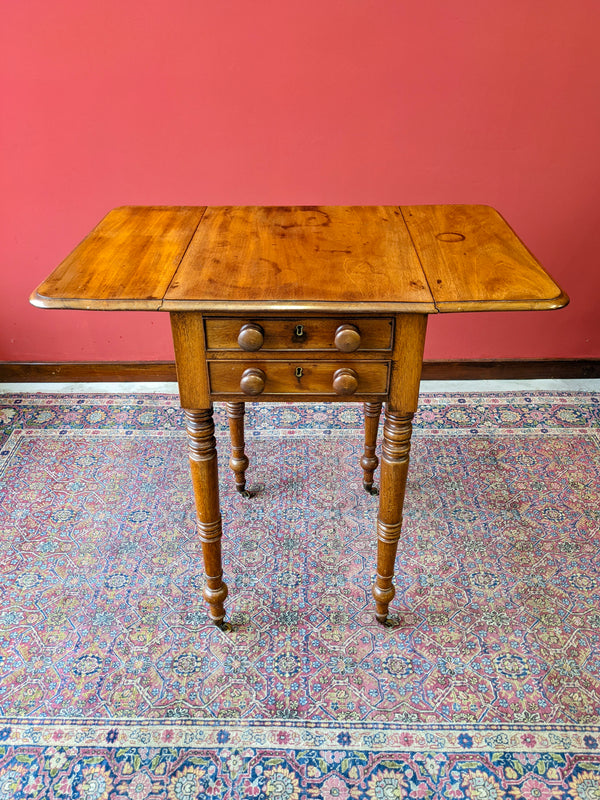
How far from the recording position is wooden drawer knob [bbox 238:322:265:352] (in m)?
1.42

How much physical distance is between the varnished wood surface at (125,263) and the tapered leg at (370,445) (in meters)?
0.91

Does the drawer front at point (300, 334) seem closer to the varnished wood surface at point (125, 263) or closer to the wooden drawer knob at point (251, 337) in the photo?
the wooden drawer knob at point (251, 337)

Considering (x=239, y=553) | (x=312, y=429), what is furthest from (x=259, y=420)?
(x=239, y=553)

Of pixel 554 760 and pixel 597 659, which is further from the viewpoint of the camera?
pixel 597 659

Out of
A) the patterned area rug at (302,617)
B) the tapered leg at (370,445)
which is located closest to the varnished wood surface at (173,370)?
the patterned area rug at (302,617)

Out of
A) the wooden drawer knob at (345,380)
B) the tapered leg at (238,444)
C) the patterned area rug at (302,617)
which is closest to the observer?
the wooden drawer knob at (345,380)

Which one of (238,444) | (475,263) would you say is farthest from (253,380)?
(238,444)

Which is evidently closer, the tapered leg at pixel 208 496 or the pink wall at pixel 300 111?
the tapered leg at pixel 208 496

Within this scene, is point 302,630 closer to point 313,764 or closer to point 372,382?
point 313,764

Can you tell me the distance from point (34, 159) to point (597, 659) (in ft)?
9.21

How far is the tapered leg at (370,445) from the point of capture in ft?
7.48

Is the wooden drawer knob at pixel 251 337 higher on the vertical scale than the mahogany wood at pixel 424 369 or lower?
higher

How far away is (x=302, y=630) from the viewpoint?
6.40 ft

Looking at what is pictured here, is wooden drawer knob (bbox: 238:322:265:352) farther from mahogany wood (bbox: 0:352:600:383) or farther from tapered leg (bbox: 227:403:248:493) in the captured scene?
mahogany wood (bbox: 0:352:600:383)
